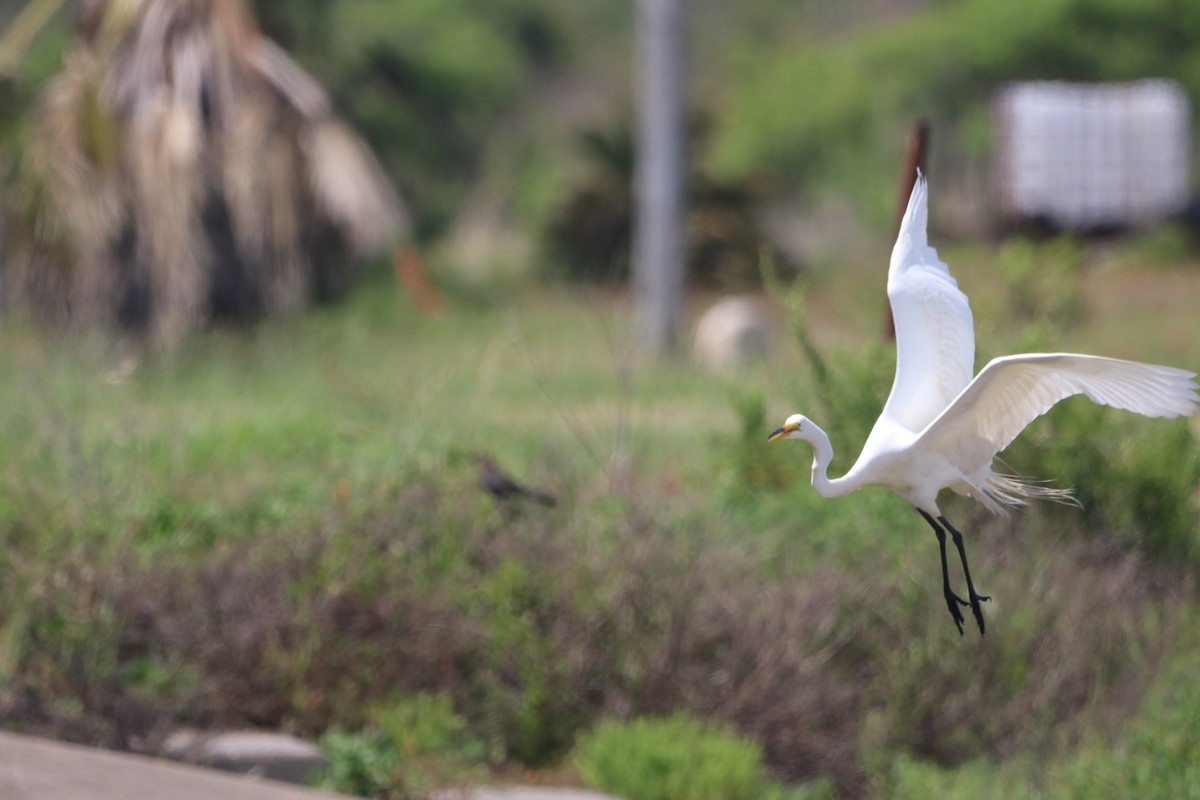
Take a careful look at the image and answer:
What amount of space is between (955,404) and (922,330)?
0.29 m

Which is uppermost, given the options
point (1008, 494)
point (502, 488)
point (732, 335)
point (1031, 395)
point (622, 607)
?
point (1031, 395)

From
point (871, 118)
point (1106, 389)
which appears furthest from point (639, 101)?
point (1106, 389)

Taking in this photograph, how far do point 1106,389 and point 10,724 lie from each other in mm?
5174

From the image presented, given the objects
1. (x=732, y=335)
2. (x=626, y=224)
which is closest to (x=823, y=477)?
(x=732, y=335)

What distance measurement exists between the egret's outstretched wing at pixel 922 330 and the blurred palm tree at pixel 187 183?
1041 cm

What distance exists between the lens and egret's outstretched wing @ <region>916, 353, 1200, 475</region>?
64.2 inches

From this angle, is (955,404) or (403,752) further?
(403,752)

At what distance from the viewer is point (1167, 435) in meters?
6.37

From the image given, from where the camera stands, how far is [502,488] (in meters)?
6.21

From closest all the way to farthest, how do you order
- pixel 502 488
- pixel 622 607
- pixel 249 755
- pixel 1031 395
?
pixel 1031 395, pixel 249 755, pixel 502 488, pixel 622 607

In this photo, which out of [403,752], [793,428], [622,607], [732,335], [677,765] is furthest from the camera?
[732,335]

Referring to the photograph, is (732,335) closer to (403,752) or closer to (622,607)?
(622,607)

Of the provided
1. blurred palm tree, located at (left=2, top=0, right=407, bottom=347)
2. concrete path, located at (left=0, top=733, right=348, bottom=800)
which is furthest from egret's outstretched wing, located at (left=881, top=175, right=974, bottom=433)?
blurred palm tree, located at (left=2, top=0, right=407, bottom=347)

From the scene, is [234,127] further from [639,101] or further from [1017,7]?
[1017,7]
